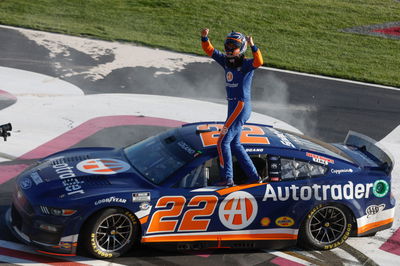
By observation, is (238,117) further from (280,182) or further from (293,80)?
(293,80)

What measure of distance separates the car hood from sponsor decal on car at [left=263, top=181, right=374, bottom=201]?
145 centimetres

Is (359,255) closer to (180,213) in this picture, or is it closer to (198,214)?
(198,214)

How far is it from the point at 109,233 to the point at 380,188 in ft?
10.9

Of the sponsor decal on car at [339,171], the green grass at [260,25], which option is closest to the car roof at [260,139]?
the sponsor decal on car at [339,171]

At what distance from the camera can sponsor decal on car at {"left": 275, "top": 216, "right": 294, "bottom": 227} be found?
7.52 meters

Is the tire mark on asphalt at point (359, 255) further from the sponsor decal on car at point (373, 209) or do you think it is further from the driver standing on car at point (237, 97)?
the driver standing on car at point (237, 97)

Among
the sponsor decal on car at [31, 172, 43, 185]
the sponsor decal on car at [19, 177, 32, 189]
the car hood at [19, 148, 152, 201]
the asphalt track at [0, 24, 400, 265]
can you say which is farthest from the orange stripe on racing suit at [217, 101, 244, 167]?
the asphalt track at [0, 24, 400, 265]

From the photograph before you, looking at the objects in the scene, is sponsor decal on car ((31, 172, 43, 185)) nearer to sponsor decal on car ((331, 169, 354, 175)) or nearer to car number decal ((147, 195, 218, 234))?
car number decal ((147, 195, 218, 234))

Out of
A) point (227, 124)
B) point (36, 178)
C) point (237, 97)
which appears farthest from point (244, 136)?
point (36, 178)

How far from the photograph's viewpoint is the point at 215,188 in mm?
7320

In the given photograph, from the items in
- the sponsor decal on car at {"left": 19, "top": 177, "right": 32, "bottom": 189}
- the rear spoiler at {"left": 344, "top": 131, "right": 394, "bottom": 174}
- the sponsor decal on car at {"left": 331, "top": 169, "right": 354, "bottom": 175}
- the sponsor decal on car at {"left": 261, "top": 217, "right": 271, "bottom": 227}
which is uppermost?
the rear spoiler at {"left": 344, "top": 131, "right": 394, "bottom": 174}

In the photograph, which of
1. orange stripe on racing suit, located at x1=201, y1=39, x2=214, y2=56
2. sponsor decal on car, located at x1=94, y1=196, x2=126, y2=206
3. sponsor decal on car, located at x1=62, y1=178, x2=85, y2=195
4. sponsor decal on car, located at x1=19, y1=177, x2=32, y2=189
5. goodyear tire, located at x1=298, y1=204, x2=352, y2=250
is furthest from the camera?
orange stripe on racing suit, located at x1=201, y1=39, x2=214, y2=56

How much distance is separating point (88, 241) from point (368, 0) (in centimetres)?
2002

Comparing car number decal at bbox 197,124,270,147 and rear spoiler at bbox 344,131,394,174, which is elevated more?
car number decal at bbox 197,124,270,147
